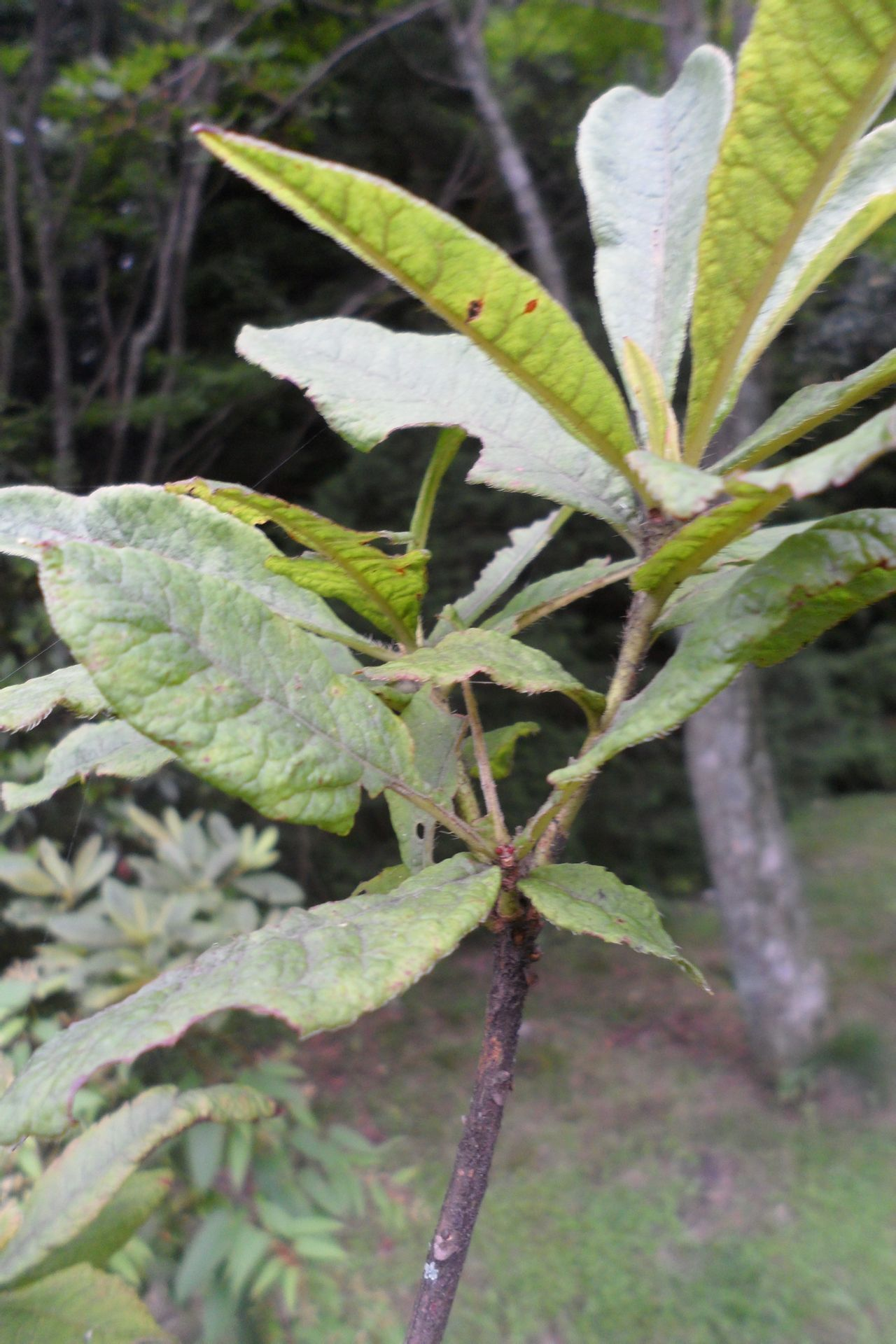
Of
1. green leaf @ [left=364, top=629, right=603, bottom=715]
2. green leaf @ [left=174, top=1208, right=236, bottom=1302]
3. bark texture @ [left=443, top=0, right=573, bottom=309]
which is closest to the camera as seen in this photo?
green leaf @ [left=364, top=629, right=603, bottom=715]

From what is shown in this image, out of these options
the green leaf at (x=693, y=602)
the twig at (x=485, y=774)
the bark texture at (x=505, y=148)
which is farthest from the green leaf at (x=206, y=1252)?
the bark texture at (x=505, y=148)

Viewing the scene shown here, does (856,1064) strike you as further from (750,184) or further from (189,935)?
(750,184)

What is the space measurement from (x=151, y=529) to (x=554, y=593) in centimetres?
27

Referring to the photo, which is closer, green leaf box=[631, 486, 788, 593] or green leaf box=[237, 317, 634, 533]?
green leaf box=[631, 486, 788, 593]

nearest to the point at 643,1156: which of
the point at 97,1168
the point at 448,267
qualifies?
the point at 97,1168

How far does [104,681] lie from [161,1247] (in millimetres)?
1859

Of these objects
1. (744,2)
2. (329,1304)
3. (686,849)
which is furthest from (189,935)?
(686,849)

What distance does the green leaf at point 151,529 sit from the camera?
471mm

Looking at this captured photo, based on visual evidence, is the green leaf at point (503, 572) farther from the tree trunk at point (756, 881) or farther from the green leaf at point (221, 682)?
the tree trunk at point (756, 881)

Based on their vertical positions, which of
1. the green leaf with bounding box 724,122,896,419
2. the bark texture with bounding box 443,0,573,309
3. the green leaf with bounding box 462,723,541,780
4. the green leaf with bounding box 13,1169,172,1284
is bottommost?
the green leaf with bounding box 13,1169,172,1284

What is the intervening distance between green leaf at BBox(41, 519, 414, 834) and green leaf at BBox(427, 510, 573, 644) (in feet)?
0.57

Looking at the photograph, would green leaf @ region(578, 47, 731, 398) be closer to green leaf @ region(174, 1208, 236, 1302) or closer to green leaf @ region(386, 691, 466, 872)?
green leaf @ region(386, 691, 466, 872)

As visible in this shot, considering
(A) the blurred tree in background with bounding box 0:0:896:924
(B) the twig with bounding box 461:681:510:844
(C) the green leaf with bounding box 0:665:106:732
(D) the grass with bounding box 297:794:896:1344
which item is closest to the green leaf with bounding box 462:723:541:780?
(B) the twig with bounding box 461:681:510:844

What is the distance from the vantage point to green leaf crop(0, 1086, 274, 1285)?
0.94 meters
